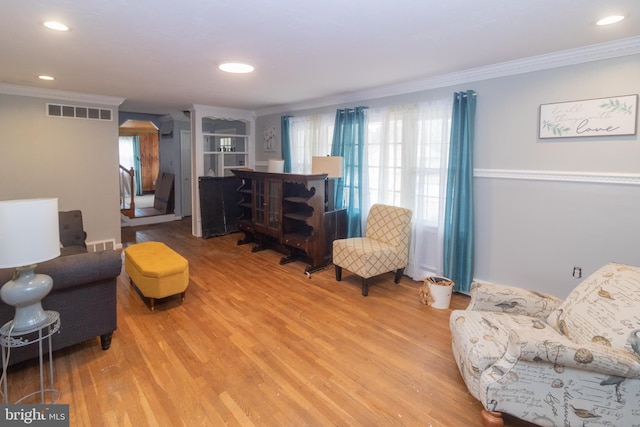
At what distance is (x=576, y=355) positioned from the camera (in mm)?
1582

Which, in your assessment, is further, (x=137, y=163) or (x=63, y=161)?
(x=137, y=163)

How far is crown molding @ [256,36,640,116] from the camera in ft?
8.38

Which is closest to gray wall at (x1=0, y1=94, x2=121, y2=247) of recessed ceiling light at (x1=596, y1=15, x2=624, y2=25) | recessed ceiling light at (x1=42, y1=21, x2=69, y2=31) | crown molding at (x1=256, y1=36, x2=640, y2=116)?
recessed ceiling light at (x1=42, y1=21, x2=69, y2=31)

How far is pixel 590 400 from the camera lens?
1.62 m

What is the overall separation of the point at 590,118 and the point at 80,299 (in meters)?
4.10

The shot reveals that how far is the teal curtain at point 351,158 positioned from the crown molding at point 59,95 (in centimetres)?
330

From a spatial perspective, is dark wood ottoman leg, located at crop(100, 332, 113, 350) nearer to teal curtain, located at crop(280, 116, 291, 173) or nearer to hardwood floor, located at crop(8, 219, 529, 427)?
hardwood floor, located at crop(8, 219, 529, 427)

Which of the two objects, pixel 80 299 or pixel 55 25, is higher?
pixel 55 25

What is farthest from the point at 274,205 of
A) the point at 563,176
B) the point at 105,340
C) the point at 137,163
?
the point at 137,163

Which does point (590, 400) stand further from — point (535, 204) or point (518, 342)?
point (535, 204)

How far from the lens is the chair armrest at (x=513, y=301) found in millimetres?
2295

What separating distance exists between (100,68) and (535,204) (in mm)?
4299

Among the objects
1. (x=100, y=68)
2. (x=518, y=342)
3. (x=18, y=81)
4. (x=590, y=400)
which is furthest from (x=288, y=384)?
(x=18, y=81)

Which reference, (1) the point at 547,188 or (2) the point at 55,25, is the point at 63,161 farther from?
(1) the point at 547,188
